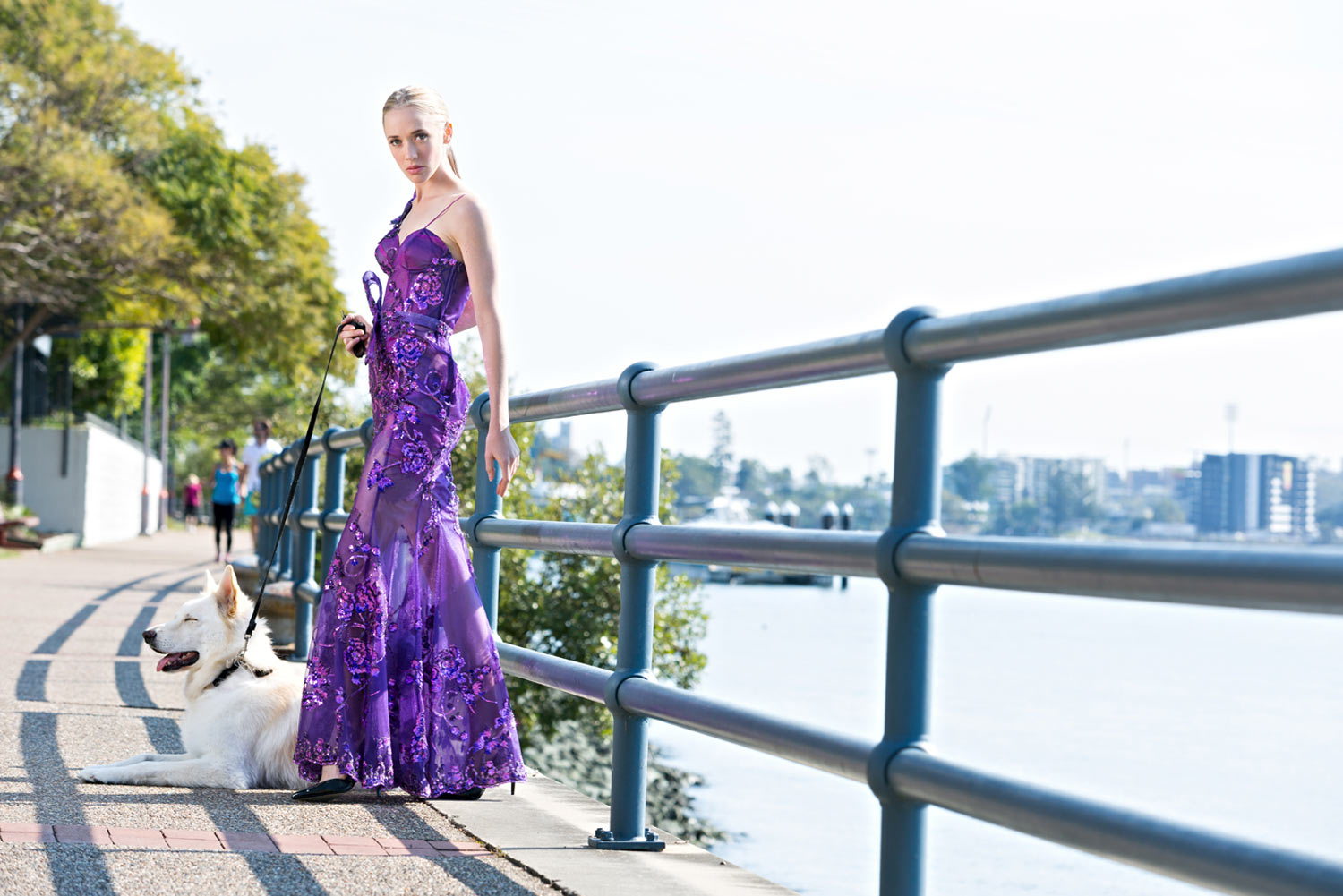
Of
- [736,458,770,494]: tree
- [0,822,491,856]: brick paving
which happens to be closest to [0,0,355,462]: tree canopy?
[0,822,491,856]: brick paving

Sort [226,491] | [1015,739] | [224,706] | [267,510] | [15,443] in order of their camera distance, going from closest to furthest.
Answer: [224,706]
[267,510]
[226,491]
[15,443]
[1015,739]

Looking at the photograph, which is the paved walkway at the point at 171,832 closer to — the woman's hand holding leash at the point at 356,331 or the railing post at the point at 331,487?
the railing post at the point at 331,487

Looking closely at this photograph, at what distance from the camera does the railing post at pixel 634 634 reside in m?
3.81

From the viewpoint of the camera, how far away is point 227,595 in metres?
4.89

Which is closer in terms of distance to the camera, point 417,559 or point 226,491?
point 417,559

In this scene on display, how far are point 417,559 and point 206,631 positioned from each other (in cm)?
98

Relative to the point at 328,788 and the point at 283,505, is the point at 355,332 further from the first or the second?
the point at 283,505

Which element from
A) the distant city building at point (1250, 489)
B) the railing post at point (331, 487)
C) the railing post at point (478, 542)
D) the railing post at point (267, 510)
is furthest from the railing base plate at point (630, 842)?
the railing post at point (267, 510)

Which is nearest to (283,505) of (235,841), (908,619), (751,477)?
(235,841)

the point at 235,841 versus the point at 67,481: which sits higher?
the point at 67,481

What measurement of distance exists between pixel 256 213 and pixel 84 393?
20011mm

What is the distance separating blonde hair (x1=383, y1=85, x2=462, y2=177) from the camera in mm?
4324

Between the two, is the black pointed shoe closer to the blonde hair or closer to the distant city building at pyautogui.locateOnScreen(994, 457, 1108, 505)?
the blonde hair

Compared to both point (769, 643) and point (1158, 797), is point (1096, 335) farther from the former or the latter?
point (769, 643)
